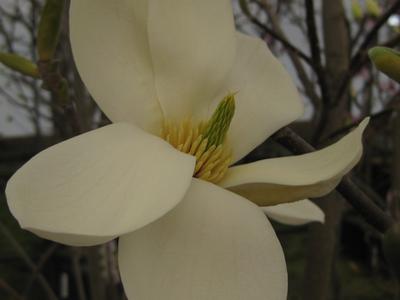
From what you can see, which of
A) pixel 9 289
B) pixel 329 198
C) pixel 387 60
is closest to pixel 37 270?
pixel 9 289

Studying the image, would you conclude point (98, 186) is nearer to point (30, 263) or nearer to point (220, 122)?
point (220, 122)

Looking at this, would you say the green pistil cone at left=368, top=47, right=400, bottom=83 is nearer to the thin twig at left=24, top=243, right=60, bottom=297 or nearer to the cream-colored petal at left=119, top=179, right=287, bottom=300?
the cream-colored petal at left=119, top=179, right=287, bottom=300

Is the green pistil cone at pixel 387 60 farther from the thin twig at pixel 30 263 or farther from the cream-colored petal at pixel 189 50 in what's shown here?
the thin twig at pixel 30 263

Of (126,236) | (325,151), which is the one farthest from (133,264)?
(325,151)

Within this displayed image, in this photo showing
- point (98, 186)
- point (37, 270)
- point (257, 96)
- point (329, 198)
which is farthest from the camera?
point (37, 270)

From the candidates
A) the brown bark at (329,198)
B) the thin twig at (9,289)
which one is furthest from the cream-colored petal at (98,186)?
the thin twig at (9,289)

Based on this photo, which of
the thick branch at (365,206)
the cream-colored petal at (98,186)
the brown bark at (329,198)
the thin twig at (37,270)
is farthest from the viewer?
the thin twig at (37,270)

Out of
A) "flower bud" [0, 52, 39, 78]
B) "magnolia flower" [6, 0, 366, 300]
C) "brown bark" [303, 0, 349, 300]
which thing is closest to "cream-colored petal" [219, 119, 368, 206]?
"magnolia flower" [6, 0, 366, 300]

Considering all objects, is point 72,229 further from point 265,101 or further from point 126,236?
point 265,101
